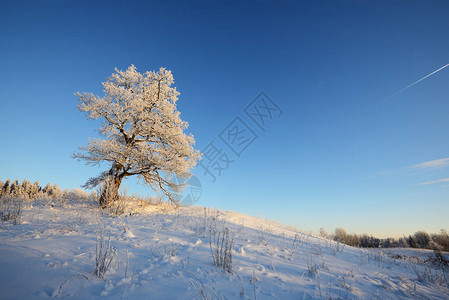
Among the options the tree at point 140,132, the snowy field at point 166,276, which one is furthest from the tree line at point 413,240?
the tree at point 140,132

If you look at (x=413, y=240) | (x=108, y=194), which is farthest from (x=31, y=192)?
(x=413, y=240)

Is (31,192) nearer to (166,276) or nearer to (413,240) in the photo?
(166,276)

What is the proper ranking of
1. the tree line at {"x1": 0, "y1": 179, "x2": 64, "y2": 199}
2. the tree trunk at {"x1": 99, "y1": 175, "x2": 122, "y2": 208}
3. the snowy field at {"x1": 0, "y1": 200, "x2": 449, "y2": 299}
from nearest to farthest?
1. the snowy field at {"x1": 0, "y1": 200, "x2": 449, "y2": 299}
2. the tree trunk at {"x1": 99, "y1": 175, "x2": 122, "y2": 208}
3. the tree line at {"x1": 0, "y1": 179, "x2": 64, "y2": 199}

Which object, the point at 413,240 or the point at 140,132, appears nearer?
the point at 140,132

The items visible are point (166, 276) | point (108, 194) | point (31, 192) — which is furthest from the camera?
point (31, 192)

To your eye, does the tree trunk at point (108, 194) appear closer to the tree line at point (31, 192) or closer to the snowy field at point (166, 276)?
the snowy field at point (166, 276)

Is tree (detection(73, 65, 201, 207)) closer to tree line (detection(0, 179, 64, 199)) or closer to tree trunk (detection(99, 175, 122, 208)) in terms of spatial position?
tree trunk (detection(99, 175, 122, 208))

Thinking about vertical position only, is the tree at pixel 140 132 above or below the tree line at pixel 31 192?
above

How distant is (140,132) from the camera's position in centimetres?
1195

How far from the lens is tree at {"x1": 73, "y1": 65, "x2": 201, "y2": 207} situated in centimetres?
1084

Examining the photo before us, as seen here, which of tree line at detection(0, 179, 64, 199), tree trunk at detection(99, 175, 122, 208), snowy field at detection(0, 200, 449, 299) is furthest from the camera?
tree line at detection(0, 179, 64, 199)

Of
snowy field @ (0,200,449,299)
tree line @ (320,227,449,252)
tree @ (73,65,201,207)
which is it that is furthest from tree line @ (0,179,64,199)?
tree line @ (320,227,449,252)

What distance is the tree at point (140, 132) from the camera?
1084 centimetres

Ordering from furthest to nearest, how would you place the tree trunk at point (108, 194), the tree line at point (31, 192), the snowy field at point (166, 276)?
the tree line at point (31, 192) < the tree trunk at point (108, 194) < the snowy field at point (166, 276)
